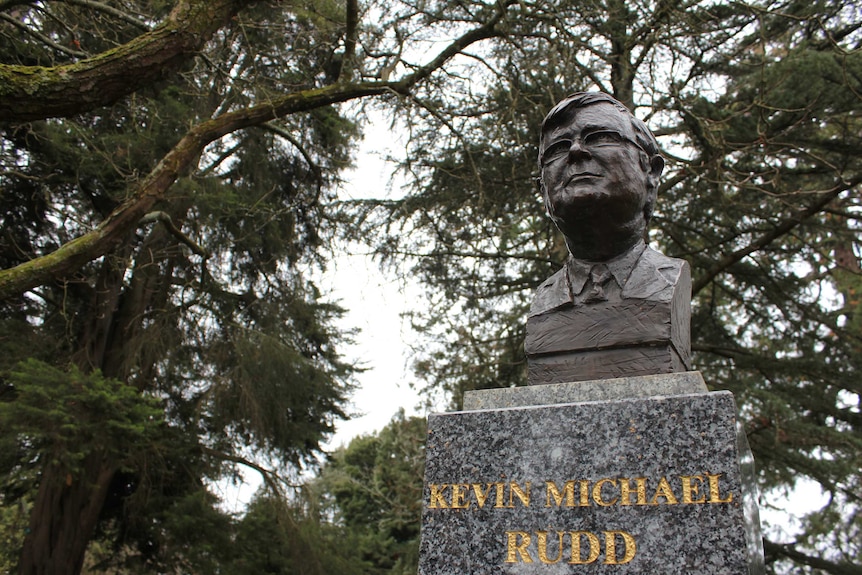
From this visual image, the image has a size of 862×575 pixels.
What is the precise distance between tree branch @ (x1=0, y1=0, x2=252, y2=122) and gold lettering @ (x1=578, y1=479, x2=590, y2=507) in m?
3.92

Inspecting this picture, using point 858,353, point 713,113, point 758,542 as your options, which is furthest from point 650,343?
point 858,353

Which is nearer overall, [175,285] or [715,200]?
[715,200]

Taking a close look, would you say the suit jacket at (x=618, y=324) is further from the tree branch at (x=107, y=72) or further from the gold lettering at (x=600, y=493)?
the tree branch at (x=107, y=72)

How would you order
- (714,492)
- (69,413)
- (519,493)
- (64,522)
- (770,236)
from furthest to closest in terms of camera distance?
(64,522), (770,236), (69,413), (519,493), (714,492)

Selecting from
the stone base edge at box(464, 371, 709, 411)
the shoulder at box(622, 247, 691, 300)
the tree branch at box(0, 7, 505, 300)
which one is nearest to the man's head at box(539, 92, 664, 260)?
the shoulder at box(622, 247, 691, 300)

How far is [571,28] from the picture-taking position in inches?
311

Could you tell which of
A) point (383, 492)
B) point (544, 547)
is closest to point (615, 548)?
point (544, 547)

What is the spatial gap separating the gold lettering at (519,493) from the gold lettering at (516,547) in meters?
0.10

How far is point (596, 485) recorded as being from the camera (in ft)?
8.72

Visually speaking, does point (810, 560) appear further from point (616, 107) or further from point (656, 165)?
point (616, 107)

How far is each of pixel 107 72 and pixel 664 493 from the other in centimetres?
422

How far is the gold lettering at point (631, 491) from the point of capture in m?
2.58

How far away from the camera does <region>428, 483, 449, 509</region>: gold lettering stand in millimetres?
2867

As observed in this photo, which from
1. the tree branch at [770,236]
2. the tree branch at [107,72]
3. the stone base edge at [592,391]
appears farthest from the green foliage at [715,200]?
the stone base edge at [592,391]
